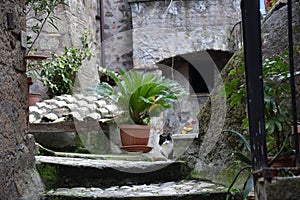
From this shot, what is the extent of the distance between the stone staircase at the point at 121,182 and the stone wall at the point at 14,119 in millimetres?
163

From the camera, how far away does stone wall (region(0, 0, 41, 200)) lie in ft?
6.24

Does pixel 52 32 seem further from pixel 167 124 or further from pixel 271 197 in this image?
pixel 271 197

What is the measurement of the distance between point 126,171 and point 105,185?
0.15 metres

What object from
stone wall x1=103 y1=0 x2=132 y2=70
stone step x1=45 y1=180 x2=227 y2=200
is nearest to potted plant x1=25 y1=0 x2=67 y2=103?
stone step x1=45 y1=180 x2=227 y2=200

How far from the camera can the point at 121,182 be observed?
2625 mm

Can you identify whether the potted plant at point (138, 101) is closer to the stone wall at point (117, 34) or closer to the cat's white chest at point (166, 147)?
the cat's white chest at point (166, 147)

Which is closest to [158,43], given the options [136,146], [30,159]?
[136,146]

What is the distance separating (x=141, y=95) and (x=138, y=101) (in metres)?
0.06

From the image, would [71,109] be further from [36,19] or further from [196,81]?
[196,81]

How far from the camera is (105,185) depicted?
2590mm

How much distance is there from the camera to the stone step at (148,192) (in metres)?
2.17

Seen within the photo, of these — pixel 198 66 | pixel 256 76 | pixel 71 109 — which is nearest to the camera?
pixel 256 76

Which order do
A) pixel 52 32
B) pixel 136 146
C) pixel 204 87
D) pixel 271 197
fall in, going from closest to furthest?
pixel 271 197 → pixel 136 146 → pixel 52 32 → pixel 204 87

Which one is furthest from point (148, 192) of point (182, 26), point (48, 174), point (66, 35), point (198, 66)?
point (198, 66)
